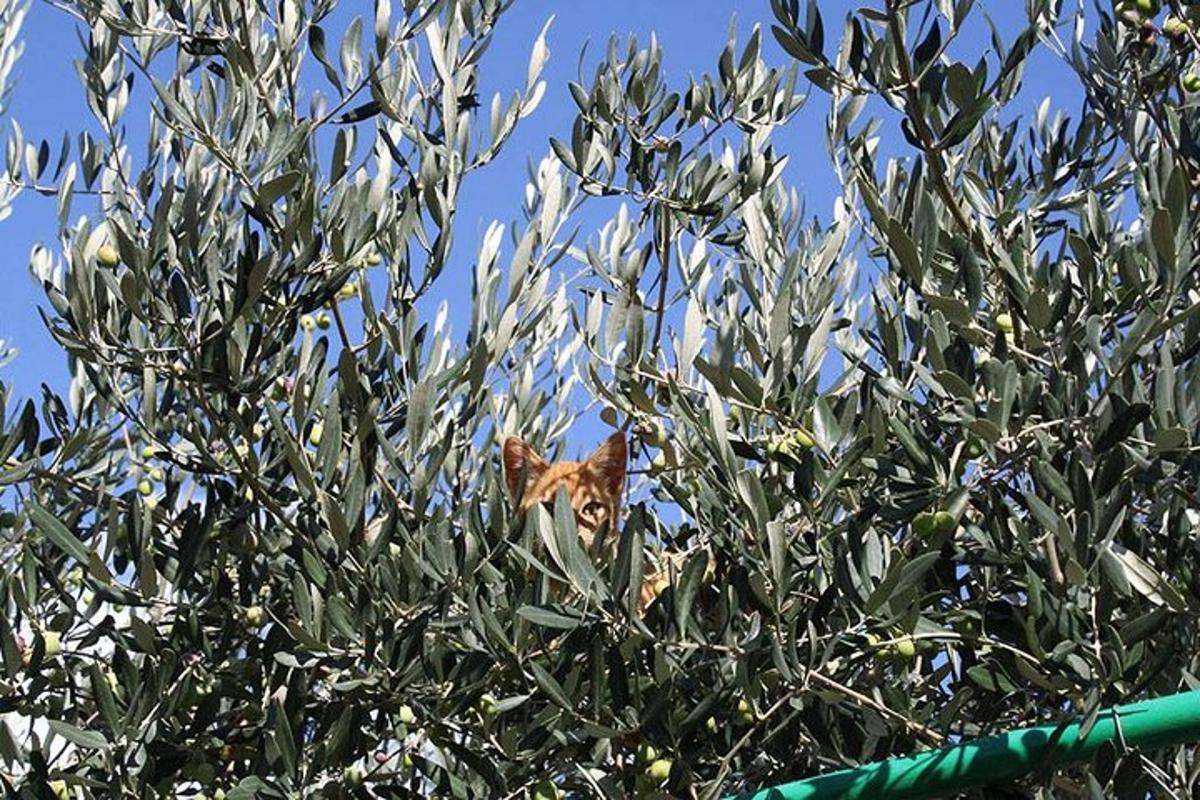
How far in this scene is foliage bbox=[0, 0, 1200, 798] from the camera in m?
2.29

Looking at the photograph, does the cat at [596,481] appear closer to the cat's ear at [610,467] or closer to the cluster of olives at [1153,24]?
the cat's ear at [610,467]

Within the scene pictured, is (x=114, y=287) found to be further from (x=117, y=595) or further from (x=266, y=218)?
(x=117, y=595)

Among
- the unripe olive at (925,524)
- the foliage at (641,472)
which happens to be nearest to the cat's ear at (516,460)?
the foliage at (641,472)

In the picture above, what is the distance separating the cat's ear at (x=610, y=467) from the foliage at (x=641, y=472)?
0.26 m

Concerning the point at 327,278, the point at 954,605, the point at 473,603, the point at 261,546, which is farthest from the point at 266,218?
the point at 954,605

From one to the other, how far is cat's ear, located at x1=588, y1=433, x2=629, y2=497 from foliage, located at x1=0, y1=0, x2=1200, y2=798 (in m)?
0.26

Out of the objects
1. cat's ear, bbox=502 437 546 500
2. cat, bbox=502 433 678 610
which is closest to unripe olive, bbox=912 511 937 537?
cat's ear, bbox=502 437 546 500

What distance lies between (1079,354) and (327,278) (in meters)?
1.27

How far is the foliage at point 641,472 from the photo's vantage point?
229cm

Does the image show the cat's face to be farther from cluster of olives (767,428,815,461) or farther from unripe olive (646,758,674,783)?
unripe olive (646,758,674,783)

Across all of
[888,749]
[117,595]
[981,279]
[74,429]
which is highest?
[74,429]

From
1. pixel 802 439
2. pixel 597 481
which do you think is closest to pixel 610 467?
pixel 597 481

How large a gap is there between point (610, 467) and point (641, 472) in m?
0.68

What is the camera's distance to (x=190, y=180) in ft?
9.49
